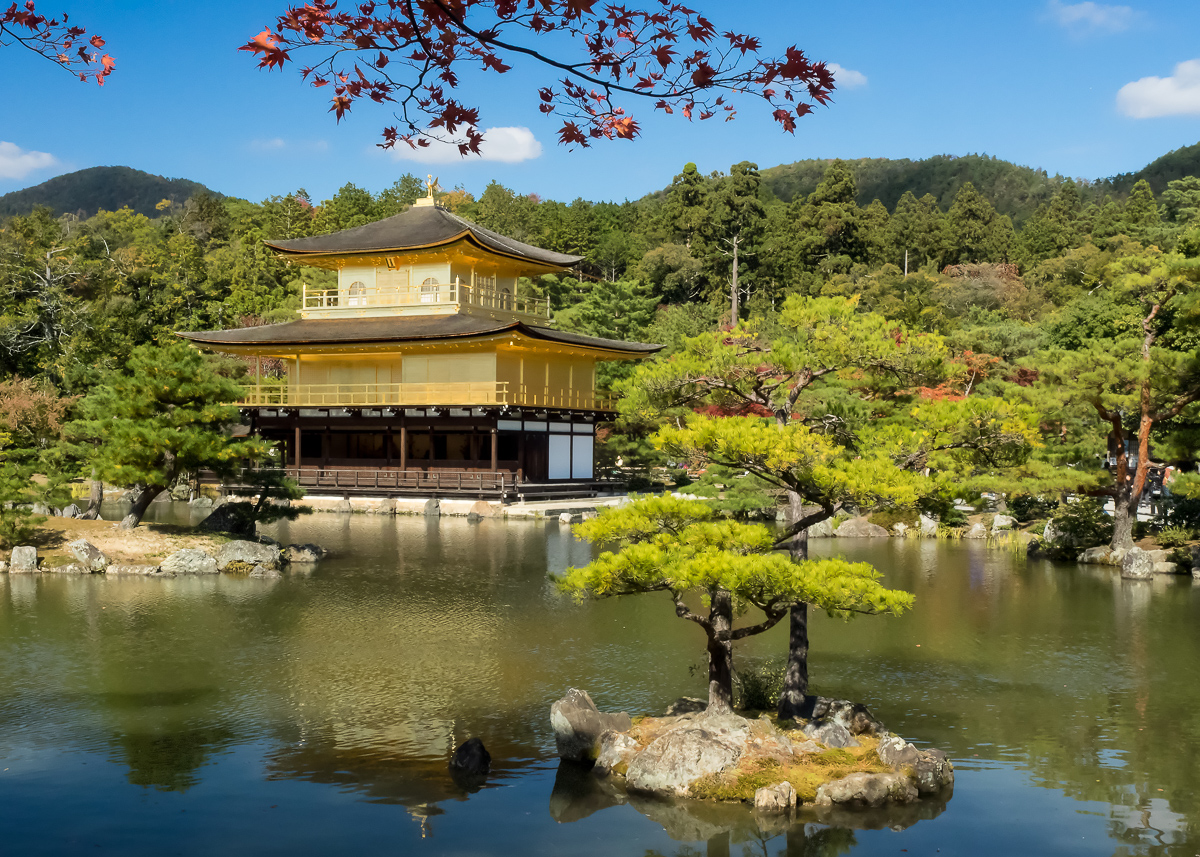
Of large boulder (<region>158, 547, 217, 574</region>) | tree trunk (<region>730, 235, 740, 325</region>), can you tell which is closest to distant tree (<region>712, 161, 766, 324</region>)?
tree trunk (<region>730, 235, 740, 325</region>)

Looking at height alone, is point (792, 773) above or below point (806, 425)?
below

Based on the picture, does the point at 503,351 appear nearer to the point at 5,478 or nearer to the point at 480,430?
the point at 480,430

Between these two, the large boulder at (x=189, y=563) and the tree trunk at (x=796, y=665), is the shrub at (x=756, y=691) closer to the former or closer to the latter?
the tree trunk at (x=796, y=665)

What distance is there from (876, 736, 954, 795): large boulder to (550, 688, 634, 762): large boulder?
199 cm

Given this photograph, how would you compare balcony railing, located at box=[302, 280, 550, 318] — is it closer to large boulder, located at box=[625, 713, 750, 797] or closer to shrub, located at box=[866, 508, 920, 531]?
shrub, located at box=[866, 508, 920, 531]

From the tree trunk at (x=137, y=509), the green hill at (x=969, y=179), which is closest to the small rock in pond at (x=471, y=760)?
the tree trunk at (x=137, y=509)

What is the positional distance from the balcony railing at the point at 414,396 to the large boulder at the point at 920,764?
71.5 ft

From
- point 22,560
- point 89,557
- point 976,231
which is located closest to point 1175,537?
point 89,557

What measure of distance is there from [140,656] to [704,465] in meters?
6.60

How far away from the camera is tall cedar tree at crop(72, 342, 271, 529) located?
1650 cm

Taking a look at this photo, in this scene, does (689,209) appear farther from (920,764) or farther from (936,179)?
(936,179)

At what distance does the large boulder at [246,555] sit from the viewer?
16.8 metres

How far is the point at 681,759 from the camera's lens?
731cm

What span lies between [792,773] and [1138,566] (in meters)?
12.1
